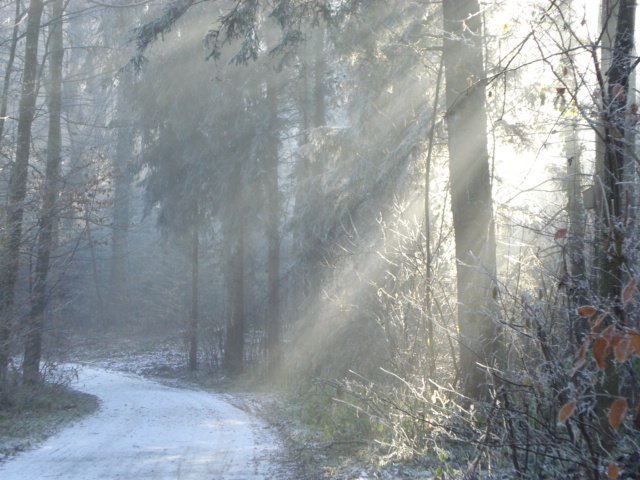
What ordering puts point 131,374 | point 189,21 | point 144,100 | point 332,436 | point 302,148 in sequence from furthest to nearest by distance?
point 131,374, point 144,100, point 189,21, point 302,148, point 332,436

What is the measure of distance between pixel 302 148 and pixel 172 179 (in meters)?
A: 7.15

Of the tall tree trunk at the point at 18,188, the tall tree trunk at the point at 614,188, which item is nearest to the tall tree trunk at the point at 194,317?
the tall tree trunk at the point at 18,188

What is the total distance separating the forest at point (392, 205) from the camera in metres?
3.95

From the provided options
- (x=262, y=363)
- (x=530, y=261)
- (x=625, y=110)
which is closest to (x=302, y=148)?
(x=262, y=363)

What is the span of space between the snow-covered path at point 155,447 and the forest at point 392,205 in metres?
1.63

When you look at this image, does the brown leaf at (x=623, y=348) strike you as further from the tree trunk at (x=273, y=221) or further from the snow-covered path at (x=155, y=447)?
the tree trunk at (x=273, y=221)

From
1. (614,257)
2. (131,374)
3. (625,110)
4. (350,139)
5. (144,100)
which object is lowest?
(131,374)

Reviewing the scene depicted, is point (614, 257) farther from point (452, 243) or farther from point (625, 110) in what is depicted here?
point (452, 243)

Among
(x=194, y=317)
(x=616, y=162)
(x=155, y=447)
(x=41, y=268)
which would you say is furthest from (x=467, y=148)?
(x=194, y=317)

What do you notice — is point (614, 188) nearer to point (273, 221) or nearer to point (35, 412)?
point (35, 412)

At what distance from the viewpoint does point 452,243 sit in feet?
27.1

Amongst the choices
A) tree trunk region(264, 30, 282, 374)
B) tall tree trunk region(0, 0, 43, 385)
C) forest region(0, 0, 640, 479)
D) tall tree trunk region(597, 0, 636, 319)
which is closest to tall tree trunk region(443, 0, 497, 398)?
forest region(0, 0, 640, 479)

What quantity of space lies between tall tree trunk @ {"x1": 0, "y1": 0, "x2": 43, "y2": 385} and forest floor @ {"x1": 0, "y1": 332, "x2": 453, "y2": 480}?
1.73m

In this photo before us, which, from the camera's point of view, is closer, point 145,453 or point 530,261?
point 530,261
